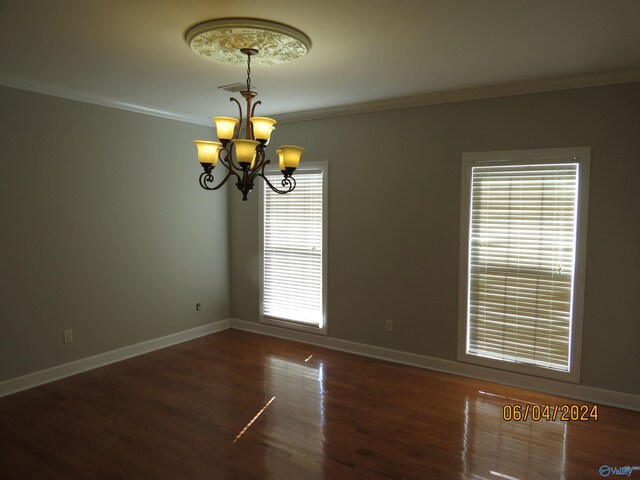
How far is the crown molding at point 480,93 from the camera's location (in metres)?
3.41

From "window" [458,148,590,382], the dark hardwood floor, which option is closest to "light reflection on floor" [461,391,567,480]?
the dark hardwood floor

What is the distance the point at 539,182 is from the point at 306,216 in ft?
8.02

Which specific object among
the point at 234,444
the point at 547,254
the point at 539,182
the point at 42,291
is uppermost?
the point at 539,182

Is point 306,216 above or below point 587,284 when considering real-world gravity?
above

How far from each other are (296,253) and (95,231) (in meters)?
2.13

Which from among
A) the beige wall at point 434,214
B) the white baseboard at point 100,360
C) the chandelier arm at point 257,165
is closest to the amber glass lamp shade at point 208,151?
the chandelier arm at point 257,165

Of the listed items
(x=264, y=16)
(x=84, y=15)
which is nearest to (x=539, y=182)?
(x=264, y=16)

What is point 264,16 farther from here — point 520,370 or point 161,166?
point 520,370

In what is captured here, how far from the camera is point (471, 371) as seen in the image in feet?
13.5

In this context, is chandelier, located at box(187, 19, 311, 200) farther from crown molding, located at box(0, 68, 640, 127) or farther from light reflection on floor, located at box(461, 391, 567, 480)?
light reflection on floor, located at box(461, 391, 567, 480)

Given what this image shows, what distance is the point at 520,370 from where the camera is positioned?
389cm

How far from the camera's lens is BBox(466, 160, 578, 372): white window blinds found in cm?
368

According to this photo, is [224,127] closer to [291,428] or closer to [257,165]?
[257,165]

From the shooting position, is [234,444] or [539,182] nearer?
[234,444]
